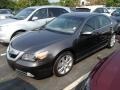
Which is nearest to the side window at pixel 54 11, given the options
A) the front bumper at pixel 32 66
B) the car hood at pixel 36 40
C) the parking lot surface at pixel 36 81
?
the car hood at pixel 36 40

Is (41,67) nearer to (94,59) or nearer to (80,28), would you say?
(80,28)

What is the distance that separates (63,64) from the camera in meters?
5.12

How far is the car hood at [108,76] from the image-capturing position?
2660 mm

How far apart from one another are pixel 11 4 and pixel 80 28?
3737cm

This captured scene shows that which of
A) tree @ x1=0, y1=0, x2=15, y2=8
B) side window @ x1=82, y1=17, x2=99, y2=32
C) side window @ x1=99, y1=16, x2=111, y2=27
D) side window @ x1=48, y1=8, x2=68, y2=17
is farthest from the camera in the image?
tree @ x1=0, y1=0, x2=15, y2=8

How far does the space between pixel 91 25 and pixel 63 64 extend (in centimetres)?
171

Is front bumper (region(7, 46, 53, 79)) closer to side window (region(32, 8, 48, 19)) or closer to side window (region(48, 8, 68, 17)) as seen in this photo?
side window (region(32, 8, 48, 19))

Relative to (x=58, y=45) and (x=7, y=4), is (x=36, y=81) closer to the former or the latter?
(x=58, y=45)

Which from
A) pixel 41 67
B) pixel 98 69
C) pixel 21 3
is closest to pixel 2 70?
pixel 41 67

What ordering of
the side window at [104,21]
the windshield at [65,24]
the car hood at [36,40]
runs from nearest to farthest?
the car hood at [36,40], the windshield at [65,24], the side window at [104,21]

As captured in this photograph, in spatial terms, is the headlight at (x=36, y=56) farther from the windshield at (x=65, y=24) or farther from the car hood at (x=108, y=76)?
the car hood at (x=108, y=76)

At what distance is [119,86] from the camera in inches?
102

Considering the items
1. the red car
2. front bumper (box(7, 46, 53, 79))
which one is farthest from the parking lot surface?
the red car

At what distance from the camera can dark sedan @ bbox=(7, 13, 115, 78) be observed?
182 inches
